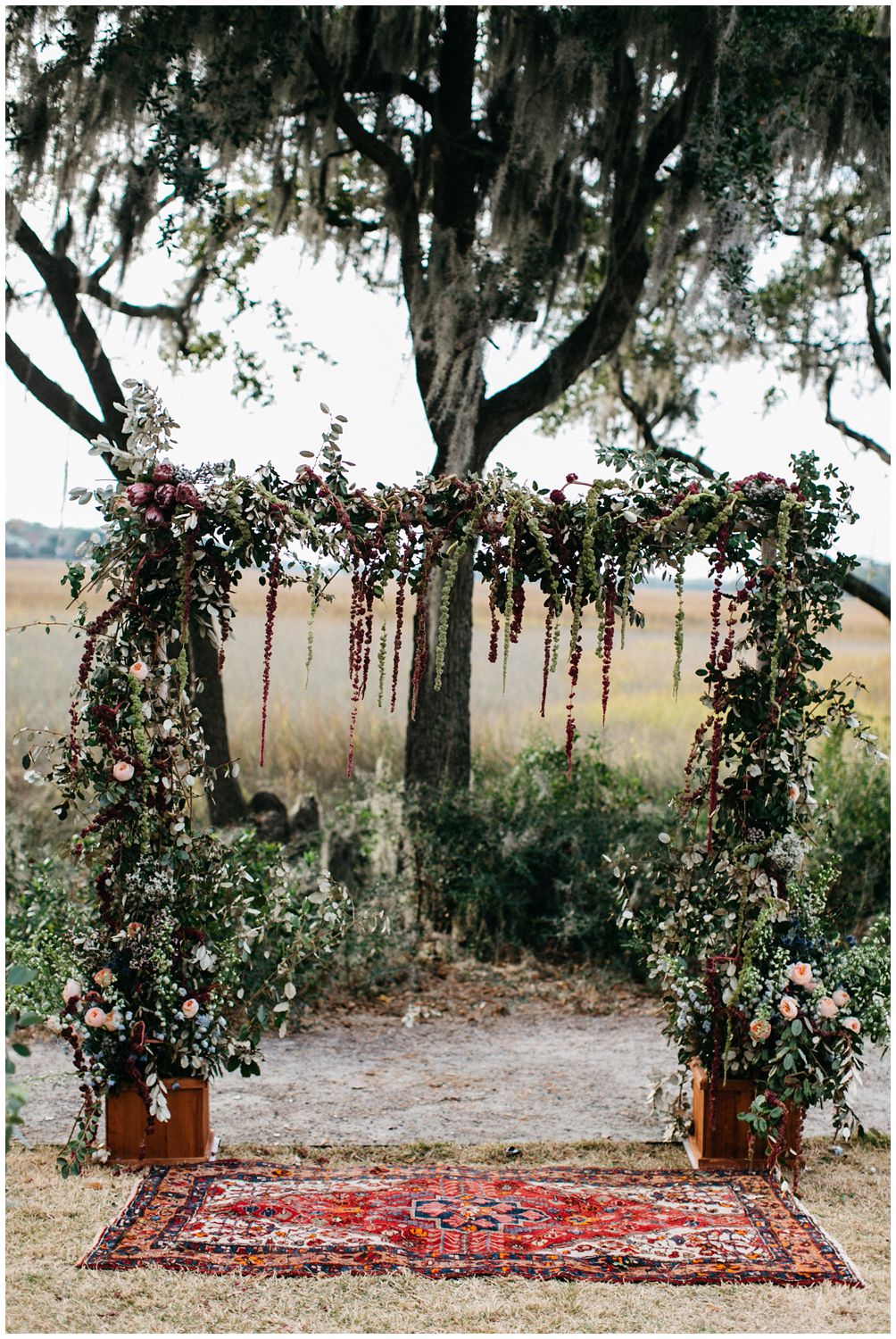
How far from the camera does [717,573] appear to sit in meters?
3.29

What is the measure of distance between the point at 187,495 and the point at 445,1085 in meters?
2.36

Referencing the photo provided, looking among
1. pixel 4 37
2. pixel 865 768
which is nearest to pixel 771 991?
pixel 865 768

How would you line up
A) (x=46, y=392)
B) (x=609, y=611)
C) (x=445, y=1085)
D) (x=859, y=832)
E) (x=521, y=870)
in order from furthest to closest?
(x=859, y=832) → (x=46, y=392) → (x=521, y=870) → (x=445, y=1085) → (x=609, y=611)

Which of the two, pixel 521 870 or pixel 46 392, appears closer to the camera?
pixel 521 870

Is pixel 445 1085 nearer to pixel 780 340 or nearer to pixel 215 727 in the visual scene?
pixel 215 727

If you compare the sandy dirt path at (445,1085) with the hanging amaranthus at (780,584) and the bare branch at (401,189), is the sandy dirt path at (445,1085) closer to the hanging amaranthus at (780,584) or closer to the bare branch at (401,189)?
the hanging amaranthus at (780,584)

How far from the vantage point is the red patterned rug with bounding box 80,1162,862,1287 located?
2836 millimetres

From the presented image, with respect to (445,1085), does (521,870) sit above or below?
above

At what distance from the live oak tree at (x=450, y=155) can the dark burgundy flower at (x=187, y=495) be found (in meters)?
2.29

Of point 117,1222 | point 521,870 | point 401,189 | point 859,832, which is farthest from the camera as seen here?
point 401,189

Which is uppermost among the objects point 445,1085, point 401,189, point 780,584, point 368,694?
point 401,189

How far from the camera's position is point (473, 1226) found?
120 inches

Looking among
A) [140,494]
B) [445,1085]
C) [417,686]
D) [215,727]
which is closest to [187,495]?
[140,494]

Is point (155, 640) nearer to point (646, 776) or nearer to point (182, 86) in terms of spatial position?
point (182, 86)
